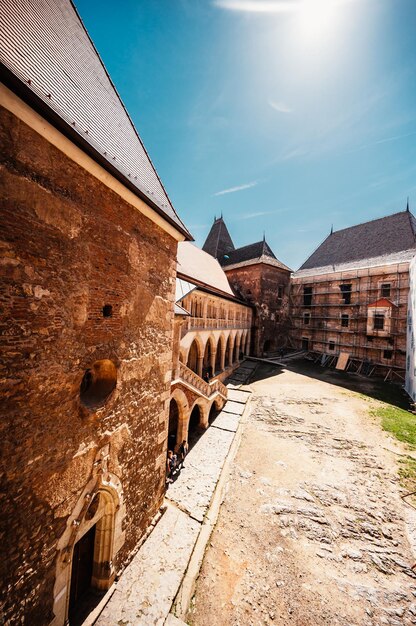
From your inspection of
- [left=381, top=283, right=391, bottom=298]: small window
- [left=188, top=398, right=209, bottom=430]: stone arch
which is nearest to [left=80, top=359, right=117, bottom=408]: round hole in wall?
[left=188, top=398, right=209, bottom=430]: stone arch

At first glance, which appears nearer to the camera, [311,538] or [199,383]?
[311,538]

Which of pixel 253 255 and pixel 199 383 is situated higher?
pixel 253 255

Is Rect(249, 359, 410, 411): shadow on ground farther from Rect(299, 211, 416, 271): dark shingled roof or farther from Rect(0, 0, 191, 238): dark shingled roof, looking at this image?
Rect(0, 0, 191, 238): dark shingled roof

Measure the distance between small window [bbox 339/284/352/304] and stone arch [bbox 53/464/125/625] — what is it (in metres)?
27.1

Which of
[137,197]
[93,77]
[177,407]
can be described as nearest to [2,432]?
[137,197]

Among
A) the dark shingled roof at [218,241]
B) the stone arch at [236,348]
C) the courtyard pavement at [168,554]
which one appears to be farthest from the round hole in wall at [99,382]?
the dark shingled roof at [218,241]

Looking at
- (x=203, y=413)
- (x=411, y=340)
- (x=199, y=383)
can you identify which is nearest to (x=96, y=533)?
(x=199, y=383)

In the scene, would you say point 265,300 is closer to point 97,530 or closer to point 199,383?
point 199,383

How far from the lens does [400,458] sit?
946 cm

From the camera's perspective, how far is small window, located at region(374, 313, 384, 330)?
22000 mm

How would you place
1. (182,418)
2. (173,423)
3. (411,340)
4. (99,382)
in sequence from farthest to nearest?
(411,340) → (173,423) → (182,418) → (99,382)

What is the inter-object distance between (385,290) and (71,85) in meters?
26.9

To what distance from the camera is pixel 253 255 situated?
95.5ft

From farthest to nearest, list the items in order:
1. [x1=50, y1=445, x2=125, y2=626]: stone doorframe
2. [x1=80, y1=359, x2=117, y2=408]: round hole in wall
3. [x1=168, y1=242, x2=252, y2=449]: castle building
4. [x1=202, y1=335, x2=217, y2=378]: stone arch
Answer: [x1=202, y1=335, x2=217, y2=378]: stone arch < [x1=168, y1=242, x2=252, y2=449]: castle building < [x1=80, y1=359, x2=117, y2=408]: round hole in wall < [x1=50, y1=445, x2=125, y2=626]: stone doorframe
